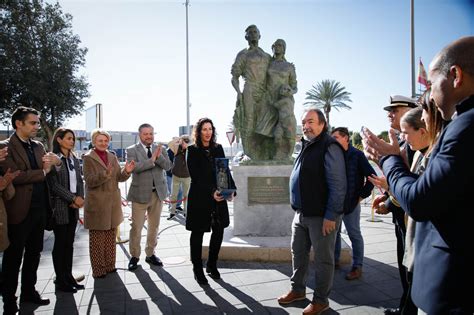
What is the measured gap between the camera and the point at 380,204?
3094mm

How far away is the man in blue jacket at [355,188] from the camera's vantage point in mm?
3474

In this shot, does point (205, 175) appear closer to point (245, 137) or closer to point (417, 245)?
point (245, 137)

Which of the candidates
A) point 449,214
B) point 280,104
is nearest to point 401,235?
point 449,214

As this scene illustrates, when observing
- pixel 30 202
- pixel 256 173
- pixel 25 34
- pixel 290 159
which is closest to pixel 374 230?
pixel 290 159

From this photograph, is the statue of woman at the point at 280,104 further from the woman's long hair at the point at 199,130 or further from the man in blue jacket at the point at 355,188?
the woman's long hair at the point at 199,130

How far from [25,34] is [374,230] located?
20.9 meters

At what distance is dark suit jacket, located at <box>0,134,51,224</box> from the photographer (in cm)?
330

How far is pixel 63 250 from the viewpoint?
156 inches

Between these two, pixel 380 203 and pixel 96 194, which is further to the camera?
pixel 96 194

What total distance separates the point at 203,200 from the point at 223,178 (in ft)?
1.26

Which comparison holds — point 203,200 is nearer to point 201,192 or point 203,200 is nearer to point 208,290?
point 201,192

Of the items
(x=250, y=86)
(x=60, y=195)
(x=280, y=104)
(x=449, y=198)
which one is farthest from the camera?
(x=250, y=86)

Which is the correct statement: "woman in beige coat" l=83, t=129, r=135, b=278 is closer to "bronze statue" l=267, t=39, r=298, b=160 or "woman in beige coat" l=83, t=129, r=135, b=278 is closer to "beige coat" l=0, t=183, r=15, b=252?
"beige coat" l=0, t=183, r=15, b=252

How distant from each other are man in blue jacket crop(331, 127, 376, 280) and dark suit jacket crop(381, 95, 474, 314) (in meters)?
1.85
